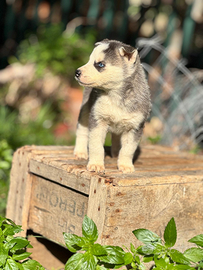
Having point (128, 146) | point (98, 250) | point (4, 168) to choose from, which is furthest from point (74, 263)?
point (4, 168)

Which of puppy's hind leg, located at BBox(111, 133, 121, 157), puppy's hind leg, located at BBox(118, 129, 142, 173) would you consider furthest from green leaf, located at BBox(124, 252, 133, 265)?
puppy's hind leg, located at BBox(111, 133, 121, 157)

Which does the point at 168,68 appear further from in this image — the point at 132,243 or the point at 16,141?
the point at 132,243

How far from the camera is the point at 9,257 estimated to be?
2.19 m

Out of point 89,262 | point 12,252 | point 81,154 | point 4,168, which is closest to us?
point 89,262

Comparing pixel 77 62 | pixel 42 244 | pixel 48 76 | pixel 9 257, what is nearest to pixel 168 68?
pixel 77 62

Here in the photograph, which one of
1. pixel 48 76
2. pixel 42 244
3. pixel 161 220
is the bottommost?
pixel 42 244

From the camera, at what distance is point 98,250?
2139mm

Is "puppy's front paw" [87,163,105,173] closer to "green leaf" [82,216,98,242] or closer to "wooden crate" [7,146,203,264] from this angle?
"wooden crate" [7,146,203,264]

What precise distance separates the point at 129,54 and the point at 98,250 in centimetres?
136

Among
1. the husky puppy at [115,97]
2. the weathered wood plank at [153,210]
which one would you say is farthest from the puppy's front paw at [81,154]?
the weathered wood plank at [153,210]

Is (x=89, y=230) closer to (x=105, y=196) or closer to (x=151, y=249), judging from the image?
(x=105, y=196)

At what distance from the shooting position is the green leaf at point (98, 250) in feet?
6.97

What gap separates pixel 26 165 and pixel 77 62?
3923 millimetres

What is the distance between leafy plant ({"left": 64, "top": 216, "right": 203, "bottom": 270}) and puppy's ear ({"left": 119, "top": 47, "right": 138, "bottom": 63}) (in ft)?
3.80
